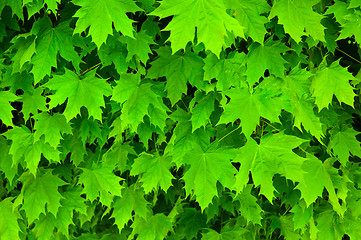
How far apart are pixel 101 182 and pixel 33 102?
0.49 meters

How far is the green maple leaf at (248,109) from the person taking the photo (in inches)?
68.0

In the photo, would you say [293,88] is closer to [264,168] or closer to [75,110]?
[264,168]

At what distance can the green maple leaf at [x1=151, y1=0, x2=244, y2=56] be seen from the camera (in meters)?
1.57

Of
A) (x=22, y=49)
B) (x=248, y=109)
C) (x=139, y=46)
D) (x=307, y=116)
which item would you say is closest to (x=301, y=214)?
(x=307, y=116)

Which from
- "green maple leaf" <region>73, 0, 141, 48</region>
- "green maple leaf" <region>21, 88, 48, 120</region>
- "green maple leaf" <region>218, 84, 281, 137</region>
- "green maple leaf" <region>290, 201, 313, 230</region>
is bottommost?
"green maple leaf" <region>290, 201, 313, 230</region>

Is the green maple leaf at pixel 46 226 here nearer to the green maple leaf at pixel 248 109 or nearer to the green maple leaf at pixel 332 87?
the green maple leaf at pixel 248 109

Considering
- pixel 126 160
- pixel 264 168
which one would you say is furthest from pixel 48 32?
pixel 264 168

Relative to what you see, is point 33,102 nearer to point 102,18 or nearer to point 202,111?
point 102,18

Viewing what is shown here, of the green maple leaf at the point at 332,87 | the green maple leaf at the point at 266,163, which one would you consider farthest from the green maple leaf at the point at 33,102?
the green maple leaf at the point at 332,87

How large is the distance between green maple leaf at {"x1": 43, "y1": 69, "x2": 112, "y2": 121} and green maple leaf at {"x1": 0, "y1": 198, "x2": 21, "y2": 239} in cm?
68

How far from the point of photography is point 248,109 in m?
1.74

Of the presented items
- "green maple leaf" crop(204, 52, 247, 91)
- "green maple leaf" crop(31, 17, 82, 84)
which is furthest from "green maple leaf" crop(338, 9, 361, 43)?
"green maple leaf" crop(31, 17, 82, 84)

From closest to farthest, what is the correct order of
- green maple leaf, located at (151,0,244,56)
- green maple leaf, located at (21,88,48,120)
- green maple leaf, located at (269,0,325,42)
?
green maple leaf, located at (151,0,244,56), green maple leaf, located at (269,0,325,42), green maple leaf, located at (21,88,48,120)

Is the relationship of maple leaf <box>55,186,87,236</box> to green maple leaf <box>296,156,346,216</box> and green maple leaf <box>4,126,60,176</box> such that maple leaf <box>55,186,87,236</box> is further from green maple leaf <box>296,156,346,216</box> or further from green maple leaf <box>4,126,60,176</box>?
green maple leaf <box>296,156,346,216</box>
